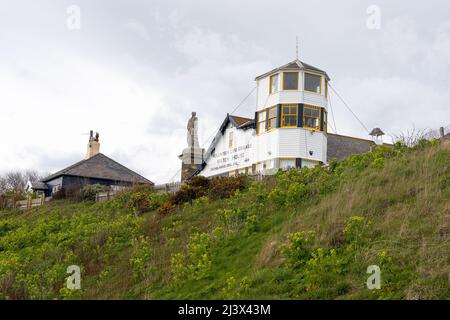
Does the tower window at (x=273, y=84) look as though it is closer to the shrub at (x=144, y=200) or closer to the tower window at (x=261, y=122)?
the tower window at (x=261, y=122)

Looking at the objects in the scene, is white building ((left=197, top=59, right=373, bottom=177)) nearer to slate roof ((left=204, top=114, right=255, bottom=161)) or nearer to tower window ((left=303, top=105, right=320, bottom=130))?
tower window ((left=303, top=105, right=320, bottom=130))

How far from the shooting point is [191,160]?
132 feet

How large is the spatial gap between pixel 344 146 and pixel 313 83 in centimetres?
646

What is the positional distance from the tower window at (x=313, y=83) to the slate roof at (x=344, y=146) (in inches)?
183

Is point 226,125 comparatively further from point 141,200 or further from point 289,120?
point 141,200

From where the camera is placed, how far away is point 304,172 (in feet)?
72.5

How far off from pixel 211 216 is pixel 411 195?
7.76m

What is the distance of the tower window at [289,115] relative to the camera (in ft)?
109

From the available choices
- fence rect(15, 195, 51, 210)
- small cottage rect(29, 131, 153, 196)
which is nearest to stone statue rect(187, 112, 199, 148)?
small cottage rect(29, 131, 153, 196)

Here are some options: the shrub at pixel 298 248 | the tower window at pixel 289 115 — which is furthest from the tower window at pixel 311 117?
the shrub at pixel 298 248

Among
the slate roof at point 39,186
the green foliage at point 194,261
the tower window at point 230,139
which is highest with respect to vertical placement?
the tower window at point 230,139

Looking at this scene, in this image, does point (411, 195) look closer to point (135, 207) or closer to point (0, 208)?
point (135, 207)

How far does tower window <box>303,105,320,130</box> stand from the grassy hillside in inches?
428

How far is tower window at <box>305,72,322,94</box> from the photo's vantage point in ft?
110
